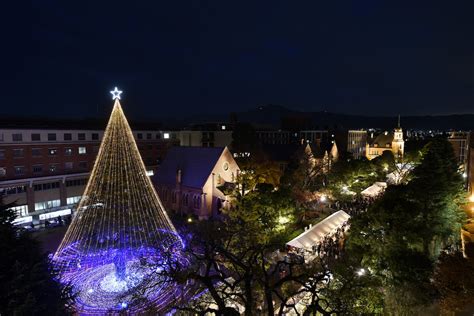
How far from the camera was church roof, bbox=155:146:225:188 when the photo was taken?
102 ft

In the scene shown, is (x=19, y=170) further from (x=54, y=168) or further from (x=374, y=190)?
(x=374, y=190)

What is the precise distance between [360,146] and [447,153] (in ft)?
227

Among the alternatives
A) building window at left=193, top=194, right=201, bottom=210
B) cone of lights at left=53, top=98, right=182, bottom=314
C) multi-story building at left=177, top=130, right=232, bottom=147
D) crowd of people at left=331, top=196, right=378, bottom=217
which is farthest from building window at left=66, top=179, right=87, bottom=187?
crowd of people at left=331, top=196, right=378, bottom=217

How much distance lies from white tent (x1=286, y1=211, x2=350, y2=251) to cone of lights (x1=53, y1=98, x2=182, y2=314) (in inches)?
314

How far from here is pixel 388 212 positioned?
15.6 metres

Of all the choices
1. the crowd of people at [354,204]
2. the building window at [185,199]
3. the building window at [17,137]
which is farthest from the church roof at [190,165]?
the building window at [17,137]

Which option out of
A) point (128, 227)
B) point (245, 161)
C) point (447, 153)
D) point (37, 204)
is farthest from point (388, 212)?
point (37, 204)

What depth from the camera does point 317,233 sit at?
807 inches

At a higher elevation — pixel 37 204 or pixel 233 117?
pixel 233 117

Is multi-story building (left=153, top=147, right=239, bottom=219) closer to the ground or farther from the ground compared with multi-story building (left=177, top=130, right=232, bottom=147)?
closer to the ground

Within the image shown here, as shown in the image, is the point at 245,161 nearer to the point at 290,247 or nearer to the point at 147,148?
the point at 147,148

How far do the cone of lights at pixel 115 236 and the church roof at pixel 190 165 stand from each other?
6.36 m

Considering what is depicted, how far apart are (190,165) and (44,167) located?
612 inches

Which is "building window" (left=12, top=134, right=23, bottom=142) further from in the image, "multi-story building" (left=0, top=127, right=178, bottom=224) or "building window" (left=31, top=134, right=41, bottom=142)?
"building window" (left=31, top=134, right=41, bottom=142)
